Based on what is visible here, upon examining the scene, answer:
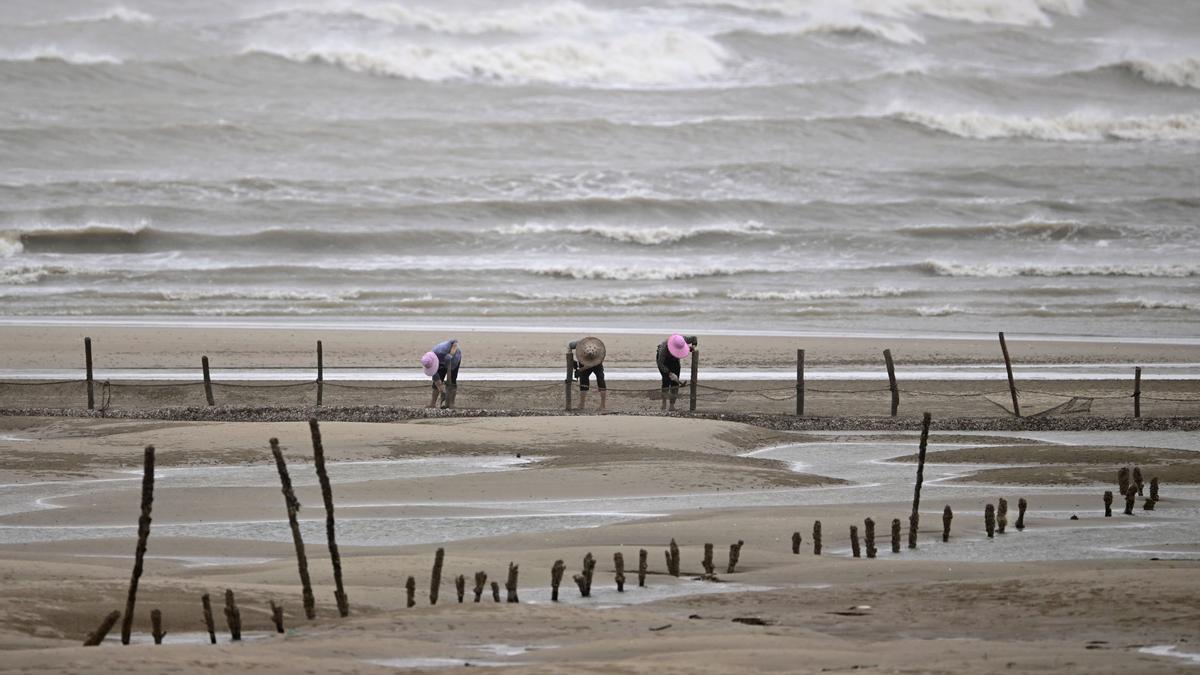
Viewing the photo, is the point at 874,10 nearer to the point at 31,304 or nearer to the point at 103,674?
the point at 31,304

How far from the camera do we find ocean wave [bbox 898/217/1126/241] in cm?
3691

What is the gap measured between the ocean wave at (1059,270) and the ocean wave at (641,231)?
546 centimetres

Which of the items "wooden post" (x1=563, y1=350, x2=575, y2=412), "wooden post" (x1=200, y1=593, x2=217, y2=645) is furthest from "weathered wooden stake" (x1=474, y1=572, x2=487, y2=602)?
"wooden post" (x1=563, y1=350, x2=575, y2=412)

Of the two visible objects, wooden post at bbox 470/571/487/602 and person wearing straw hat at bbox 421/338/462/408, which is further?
person wearing straw hat at bbox 421/338/462/408

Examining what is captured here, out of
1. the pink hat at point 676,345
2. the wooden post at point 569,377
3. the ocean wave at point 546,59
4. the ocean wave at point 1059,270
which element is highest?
the ocean wave at point 546,59

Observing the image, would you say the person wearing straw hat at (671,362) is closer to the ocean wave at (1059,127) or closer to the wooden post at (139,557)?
the wooden post at (139,557)

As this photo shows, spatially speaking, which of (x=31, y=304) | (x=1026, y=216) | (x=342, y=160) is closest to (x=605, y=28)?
(x=342, y=160)

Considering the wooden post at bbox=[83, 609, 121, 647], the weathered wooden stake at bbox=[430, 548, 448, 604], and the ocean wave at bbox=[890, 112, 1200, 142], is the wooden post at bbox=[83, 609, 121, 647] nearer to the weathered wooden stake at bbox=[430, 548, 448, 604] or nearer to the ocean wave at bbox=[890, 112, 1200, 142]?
the weathered wooden stake at bbox=[430, 548, 448, 604]

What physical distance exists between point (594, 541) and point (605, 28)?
47.0 meters

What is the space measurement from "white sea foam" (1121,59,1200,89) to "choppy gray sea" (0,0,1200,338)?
16 centimetres

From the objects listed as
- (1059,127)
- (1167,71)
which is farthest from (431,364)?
(1167,71)

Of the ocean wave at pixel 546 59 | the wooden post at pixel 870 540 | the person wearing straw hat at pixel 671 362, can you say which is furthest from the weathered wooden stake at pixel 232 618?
the ocean wave at pixel 546 59

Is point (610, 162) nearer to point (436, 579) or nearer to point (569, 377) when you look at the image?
point (569, 377)

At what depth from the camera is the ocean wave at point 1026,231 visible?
36906mm
